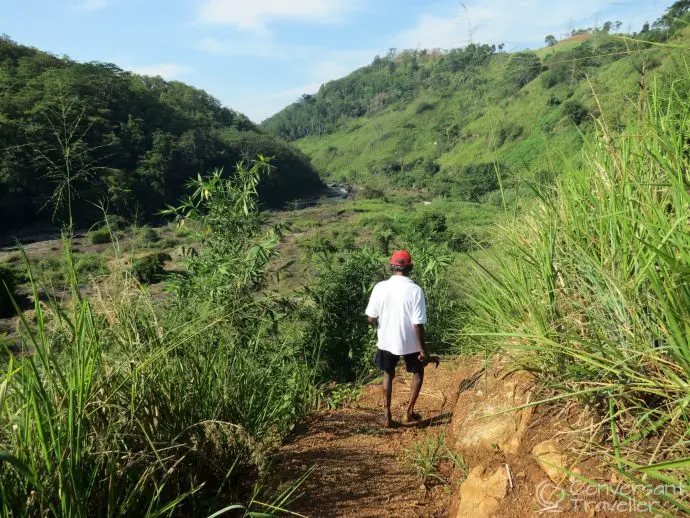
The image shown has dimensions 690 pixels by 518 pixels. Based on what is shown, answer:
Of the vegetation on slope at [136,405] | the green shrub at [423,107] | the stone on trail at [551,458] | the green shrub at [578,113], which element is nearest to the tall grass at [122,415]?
the vegetation on slope at [136,405]

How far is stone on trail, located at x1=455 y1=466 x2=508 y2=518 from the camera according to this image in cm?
214

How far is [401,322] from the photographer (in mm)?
3754

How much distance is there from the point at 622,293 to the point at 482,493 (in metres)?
1.11

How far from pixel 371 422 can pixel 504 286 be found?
6.27 ft

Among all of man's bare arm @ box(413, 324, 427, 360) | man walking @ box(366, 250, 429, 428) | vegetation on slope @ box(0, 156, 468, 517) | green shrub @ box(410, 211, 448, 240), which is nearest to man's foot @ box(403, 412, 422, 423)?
man walking @ box(366, 250, 429, 428)

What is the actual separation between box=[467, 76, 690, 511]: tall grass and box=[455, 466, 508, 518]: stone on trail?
1.63ft

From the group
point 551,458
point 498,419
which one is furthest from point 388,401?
point 551,458

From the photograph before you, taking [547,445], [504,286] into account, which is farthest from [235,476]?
[504,286]

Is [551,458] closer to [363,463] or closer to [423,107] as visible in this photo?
[363,463]

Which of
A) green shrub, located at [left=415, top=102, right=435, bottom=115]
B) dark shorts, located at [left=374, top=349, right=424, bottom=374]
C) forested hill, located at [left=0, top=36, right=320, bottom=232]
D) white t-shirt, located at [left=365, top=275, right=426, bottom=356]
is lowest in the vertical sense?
dark shorts, located at [left=374, top=349, right=424, bottom=374]

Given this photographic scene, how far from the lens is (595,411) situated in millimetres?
1862

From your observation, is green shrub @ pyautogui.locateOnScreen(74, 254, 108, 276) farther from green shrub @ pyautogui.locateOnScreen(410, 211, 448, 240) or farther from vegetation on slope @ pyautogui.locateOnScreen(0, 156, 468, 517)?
green shrub @ pyautogui.locateOnScreen(410, 211, 448, 240)

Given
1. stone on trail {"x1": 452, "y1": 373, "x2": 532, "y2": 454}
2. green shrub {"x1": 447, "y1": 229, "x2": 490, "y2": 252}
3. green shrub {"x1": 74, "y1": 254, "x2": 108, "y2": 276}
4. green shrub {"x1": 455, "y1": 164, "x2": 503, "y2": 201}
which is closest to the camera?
stone on trail {"x1": 452, "y1": 373, "x2": 532, "y2": 454}

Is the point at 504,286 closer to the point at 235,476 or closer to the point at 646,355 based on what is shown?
the point at 646,355
